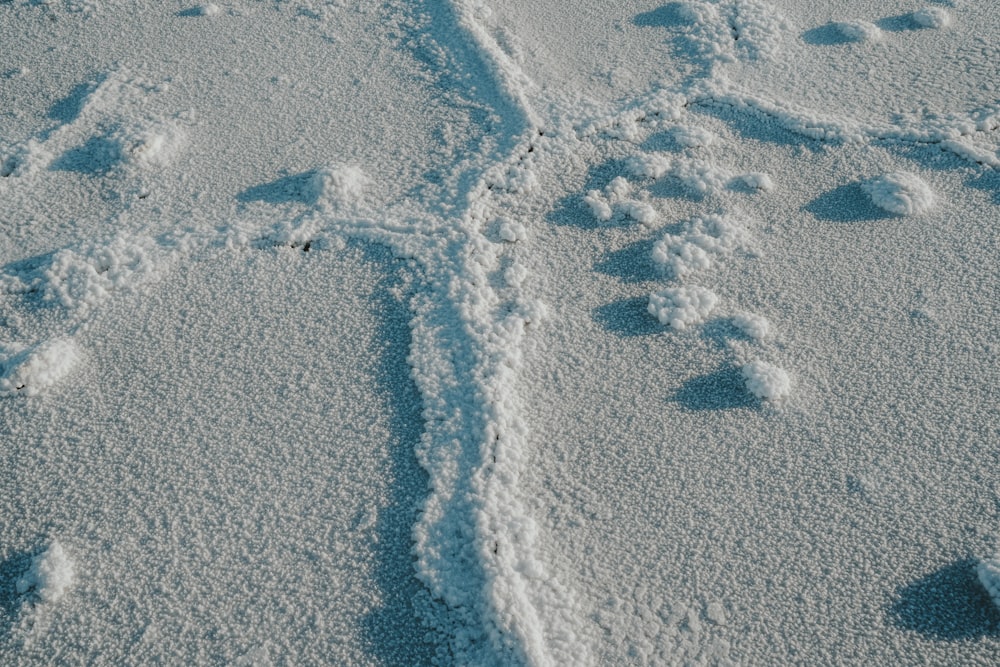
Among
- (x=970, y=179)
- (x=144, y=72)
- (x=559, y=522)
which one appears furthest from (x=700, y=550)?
(x=144, y=72)

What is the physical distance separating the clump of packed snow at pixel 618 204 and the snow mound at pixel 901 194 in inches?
21.9

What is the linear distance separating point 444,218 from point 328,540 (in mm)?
825

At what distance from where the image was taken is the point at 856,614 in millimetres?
1111

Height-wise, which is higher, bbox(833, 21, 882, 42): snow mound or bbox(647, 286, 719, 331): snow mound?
bbox(833, 21, 882, 42): snow mound

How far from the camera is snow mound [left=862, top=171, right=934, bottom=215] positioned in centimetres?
169

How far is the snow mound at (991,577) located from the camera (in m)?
1.11

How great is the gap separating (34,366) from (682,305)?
4.40 feet

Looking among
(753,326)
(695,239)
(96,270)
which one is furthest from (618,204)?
(96,270)

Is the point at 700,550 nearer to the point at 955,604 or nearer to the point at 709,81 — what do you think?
the point at 955,604

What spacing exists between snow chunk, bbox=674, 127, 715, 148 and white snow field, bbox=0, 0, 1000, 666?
0.6 inches

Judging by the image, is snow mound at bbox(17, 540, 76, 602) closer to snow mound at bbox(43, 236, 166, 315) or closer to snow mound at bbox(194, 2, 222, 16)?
snow mound at bbox(43, 236, 166, 315)

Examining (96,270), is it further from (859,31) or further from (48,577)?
(859,31)

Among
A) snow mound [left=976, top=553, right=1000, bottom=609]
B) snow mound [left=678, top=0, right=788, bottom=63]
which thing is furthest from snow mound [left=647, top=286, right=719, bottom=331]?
snow mound [left=678, top=0, right=788, bottom=63]

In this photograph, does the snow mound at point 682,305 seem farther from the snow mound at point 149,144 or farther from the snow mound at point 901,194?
the snow mound at point 149,144
